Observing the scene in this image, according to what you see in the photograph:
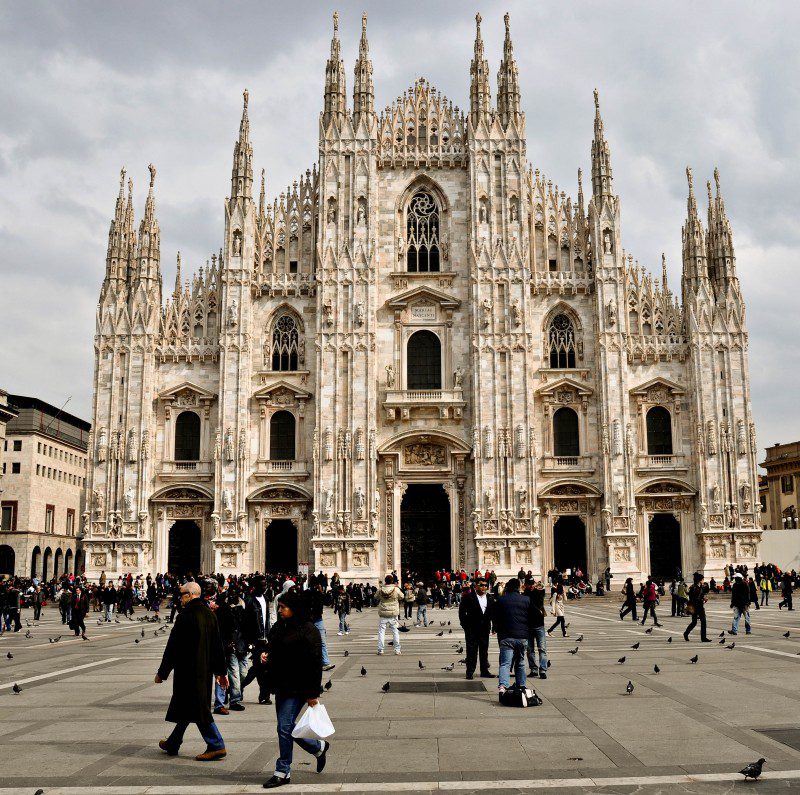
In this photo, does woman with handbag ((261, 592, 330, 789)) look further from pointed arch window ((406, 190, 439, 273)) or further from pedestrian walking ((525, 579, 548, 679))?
pointed arch window ((406, 190, 439, 273))

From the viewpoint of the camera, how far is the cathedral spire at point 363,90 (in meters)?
45.4

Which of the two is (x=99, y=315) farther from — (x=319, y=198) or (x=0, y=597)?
(x=0, y=597)

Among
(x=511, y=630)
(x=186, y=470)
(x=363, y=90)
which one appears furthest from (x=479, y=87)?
(x=511, y=630)

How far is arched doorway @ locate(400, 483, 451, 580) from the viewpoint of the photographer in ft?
142

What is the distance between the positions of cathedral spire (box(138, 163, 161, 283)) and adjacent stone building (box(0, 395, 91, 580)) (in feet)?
78.1

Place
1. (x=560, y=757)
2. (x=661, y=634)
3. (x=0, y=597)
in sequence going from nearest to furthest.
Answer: (x=560, y=757) → (x=661, y=634) → (x=0, y=597)

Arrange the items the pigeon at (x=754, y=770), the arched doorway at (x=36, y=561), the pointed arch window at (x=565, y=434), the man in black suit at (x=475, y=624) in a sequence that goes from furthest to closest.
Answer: the arched doorway at (x=36, y=561)
the pointed arch window at (x=565, y=434)
the man in black suit at (x=475, y=624)
the pigeon at (x=754, y=770)

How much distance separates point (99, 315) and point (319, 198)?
12075mm

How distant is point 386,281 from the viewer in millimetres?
44938

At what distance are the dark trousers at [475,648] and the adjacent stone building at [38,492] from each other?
54.5m

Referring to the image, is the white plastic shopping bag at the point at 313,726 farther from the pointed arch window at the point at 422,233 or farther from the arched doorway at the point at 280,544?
the pointed arch window at the point at 422,233

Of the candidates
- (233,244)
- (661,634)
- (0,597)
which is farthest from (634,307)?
(0,597)

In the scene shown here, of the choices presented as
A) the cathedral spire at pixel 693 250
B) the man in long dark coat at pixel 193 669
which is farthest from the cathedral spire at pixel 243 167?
the man in long dark coat at pixel 193 669

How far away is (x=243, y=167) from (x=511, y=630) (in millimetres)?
36735
